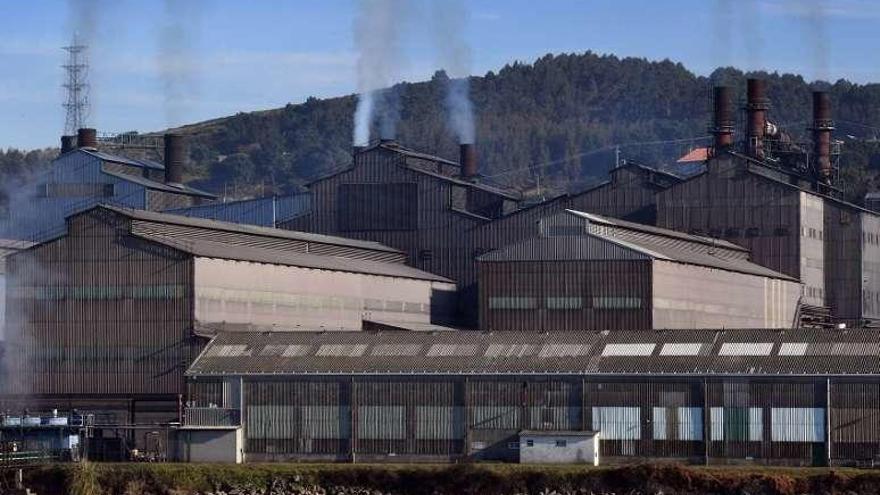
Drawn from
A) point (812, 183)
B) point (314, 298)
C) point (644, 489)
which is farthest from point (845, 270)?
point (644, 489)

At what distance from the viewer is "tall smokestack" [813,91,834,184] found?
546 feet

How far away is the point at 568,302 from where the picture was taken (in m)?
127

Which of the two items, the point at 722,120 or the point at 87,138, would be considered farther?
the point at 87,138

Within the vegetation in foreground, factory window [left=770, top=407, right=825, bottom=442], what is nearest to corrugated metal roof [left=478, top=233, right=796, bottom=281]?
factory window [left=770, top=407, right=825, bottom=442]

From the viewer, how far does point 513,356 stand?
10400cm

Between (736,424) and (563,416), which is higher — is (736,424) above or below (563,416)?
below

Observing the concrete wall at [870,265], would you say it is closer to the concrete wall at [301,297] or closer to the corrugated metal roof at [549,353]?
the concrete wall at [301,297]

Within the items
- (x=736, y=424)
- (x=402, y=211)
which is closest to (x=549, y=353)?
(x=736, y=424)

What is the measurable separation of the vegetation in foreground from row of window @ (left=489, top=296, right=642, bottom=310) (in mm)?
32339

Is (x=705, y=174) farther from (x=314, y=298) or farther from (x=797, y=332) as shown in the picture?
(x=797, y=332)

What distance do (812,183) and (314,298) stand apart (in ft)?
168

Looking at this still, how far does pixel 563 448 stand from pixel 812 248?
57207mm

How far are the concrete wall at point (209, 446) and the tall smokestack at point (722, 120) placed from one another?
66724 millimetres

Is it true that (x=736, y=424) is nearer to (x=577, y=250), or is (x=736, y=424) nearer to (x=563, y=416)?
(x=563, y=416)
